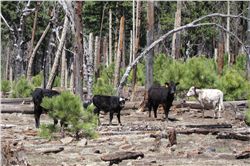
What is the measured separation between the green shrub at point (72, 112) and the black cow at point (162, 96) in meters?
6.84

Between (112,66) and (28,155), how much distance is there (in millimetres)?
27801

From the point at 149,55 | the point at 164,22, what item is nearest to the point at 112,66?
the point at 164,22

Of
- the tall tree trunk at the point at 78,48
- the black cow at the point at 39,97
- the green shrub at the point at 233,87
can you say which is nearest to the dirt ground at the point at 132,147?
the black cow at the point at 39,97

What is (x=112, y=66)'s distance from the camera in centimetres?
3850

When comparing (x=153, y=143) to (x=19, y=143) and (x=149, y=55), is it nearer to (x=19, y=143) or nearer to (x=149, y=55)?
(x=19, y=143)

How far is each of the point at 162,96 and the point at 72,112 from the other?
7.91m

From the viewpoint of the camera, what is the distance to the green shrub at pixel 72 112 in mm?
12613

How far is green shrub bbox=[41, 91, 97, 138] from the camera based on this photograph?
12.6 meters

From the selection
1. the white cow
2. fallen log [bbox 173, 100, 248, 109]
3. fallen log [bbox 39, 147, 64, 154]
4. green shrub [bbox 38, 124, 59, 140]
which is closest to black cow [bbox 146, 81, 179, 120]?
the white cow

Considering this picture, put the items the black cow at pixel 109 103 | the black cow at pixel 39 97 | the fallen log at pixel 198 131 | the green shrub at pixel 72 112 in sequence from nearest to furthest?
the green shrub at pixel 72 112 → the fallen log at pixel 198 131 → the black cow at pixel 39 97 → the black cow at pixel 109 103

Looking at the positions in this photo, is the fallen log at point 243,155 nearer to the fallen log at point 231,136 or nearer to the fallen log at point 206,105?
the fallen log at point 231,136

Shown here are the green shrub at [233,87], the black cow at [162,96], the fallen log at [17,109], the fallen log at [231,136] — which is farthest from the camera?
the green shrub at [233,87]

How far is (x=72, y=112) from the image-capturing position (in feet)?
41.7

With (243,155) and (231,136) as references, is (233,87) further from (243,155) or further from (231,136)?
(243,155)
